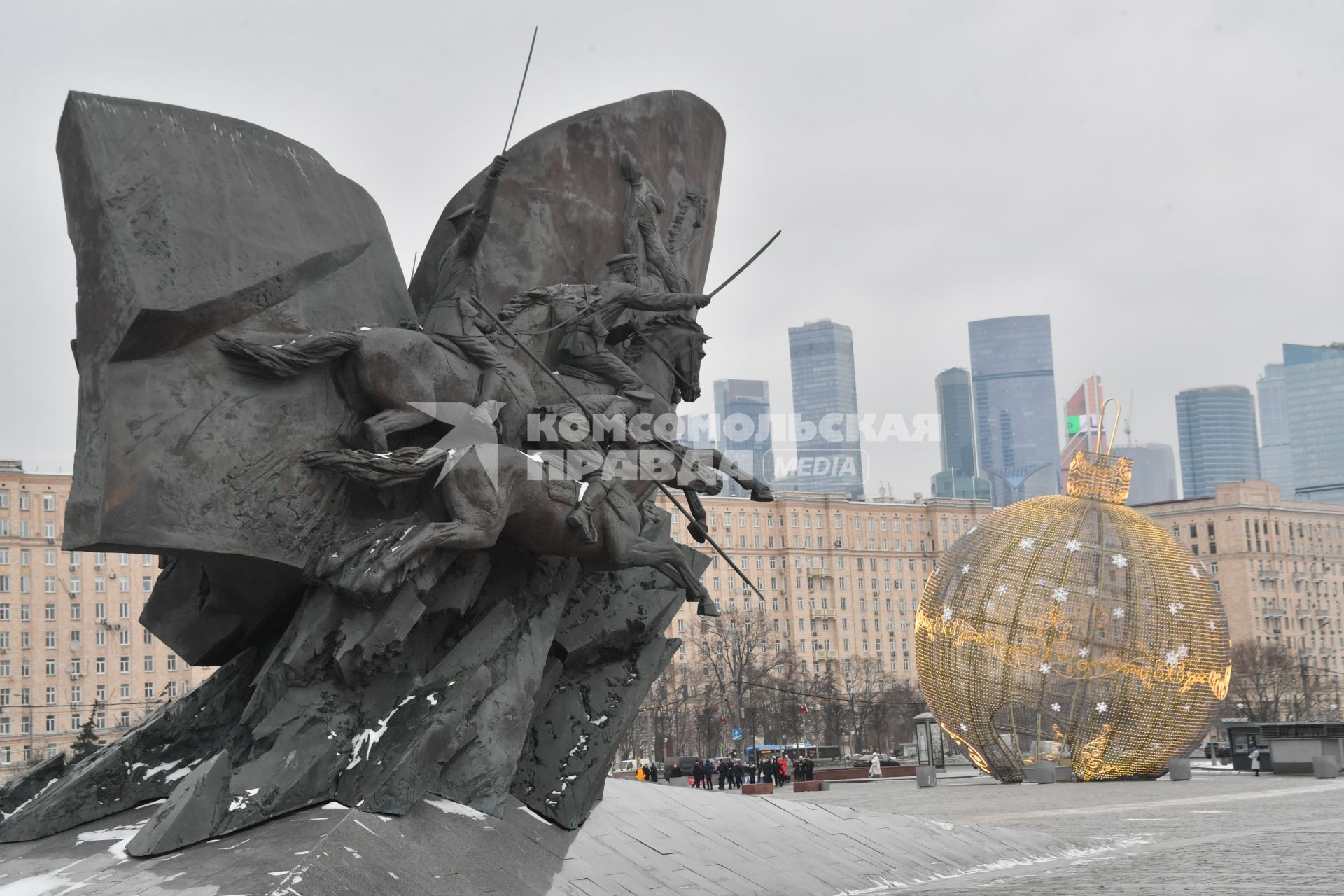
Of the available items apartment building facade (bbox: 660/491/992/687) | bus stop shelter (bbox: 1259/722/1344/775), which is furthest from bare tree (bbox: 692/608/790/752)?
bus stop shelter (bbox: 1259/722/1344/775)

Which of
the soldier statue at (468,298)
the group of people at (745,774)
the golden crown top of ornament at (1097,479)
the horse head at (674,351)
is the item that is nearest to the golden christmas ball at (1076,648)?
the golden crown top of ornament at (1097,479)

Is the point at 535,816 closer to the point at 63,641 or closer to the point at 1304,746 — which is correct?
the point at 1304,746

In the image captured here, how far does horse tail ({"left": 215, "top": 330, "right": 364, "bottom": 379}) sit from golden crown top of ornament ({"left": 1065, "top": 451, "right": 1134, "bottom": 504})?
2383 centimetres

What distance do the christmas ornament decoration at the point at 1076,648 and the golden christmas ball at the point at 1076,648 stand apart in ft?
0.09

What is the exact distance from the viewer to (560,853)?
12.1 metres

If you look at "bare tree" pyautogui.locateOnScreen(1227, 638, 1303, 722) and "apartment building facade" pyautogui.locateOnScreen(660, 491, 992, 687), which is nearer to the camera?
"bare tree" pyautogui.locateOnScreen(1227, 638, 1303, 722)

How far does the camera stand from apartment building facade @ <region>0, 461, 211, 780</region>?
190 feet

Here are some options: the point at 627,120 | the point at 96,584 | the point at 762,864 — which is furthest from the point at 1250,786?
the point at 96,584

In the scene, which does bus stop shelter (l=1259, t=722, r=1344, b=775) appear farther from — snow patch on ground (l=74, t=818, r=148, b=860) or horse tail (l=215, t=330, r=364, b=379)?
snow patch on ground (l=74, t=818, r=148, b=860)

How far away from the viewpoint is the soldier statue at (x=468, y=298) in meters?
12.4

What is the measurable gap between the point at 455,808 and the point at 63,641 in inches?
2123

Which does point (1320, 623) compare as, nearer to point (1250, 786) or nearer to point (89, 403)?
point (1250, 786)

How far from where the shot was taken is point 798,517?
94.4m

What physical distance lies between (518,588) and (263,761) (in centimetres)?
284
